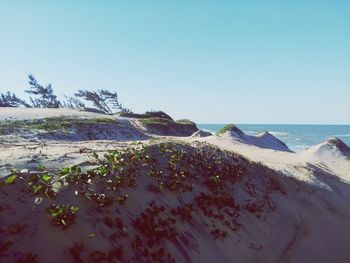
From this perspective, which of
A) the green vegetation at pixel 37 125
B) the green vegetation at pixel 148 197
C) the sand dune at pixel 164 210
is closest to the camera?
the sand dune at pixel 164 210

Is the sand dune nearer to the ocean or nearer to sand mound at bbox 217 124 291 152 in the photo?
sand mound at bbox 217 124 291 152

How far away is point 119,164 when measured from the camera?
334 inches

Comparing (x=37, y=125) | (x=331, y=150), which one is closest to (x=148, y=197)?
(x=37, y=125)

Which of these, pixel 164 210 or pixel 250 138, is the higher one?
pixel 250 138

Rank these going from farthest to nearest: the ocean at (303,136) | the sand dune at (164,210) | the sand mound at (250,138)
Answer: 1. the ocean at (303,136)
2. the sand mound at (250,138)
3. the sand dune at (164,210)

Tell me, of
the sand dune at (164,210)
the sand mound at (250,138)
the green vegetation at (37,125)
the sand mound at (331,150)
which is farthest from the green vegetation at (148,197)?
the sand mound at (331,150)

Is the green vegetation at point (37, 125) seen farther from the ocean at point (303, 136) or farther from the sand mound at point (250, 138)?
the ocean at point (303, 136)

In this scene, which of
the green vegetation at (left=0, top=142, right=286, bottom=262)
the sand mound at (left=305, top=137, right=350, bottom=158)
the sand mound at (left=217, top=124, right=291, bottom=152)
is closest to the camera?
the green vegetation at (left=0, top=142, right=286, bottom=262)

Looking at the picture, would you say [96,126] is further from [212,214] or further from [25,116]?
[212,214]

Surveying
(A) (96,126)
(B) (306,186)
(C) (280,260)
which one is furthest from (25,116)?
(C) (280,260)

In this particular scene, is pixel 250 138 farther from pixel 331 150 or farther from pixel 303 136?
pixel 303 136

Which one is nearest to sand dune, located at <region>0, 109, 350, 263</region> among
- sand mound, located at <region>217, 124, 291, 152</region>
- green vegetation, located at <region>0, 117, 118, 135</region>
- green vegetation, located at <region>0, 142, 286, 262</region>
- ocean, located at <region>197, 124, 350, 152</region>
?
green vegetation, located at <region>0, 142, 286, 262</region>

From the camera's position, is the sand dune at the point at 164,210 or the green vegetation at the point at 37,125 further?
the green vegetation at the point at 37,125

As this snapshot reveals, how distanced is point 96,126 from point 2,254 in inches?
678
